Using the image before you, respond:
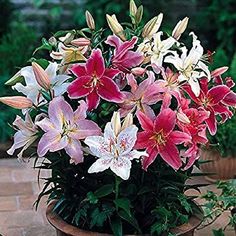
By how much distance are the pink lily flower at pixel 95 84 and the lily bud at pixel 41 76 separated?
7 centimetres

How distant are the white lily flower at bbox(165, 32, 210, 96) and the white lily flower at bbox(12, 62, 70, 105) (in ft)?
0.89

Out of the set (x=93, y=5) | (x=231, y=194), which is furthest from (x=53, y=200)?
(x=93, y=5)

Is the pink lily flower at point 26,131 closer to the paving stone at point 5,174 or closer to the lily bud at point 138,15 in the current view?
the lily bud at point 138,15

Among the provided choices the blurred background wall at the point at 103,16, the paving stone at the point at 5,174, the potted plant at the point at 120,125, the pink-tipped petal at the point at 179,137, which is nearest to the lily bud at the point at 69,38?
the potted plant at the point at 120,125

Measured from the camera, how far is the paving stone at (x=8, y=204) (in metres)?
2.42

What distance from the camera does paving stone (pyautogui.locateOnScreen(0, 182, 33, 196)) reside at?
2.61m

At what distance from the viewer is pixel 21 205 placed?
8.07 feet

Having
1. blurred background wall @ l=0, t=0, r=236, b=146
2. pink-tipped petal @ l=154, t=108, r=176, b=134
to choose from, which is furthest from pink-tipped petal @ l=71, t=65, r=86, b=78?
blurred background wall @ l=0, t=0, r=236, b=146

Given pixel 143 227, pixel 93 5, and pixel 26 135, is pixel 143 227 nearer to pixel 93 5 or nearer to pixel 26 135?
pixel 26 135

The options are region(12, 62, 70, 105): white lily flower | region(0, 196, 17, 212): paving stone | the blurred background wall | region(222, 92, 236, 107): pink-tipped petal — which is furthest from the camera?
the blurred background wall

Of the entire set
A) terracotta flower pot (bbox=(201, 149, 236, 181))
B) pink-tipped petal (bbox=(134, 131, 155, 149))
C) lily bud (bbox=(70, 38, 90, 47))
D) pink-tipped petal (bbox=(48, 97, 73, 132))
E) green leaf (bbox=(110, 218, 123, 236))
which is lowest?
terracotta flower pot (bbox=(201, 149, 236, 181))

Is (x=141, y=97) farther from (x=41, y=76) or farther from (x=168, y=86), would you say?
(x=41, y=76)

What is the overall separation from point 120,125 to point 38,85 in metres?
0.25

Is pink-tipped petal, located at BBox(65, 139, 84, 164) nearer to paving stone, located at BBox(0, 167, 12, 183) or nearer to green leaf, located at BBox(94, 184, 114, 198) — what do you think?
green leaf, located at BBox(94, 184, 114, 198)
